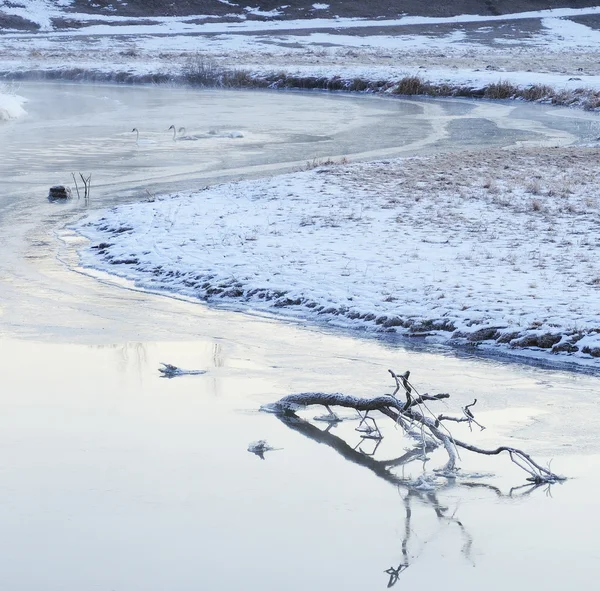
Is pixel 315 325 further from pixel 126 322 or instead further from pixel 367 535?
pixel 367 535

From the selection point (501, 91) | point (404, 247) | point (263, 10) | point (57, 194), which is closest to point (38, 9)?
point (263, 10)

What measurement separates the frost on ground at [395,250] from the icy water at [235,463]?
0.64m

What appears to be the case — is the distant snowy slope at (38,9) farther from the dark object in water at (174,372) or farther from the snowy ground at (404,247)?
the dark object in water at (174,372)

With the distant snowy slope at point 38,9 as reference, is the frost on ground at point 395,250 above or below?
above

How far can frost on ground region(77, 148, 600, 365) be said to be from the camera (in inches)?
422

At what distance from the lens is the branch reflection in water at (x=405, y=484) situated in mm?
5672

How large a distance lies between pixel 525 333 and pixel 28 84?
157 ft

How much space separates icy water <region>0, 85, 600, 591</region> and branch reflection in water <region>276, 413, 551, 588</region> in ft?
0.07

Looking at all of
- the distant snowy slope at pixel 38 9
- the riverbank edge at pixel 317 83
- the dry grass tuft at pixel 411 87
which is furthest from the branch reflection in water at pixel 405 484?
the distant snowy slope at pixel 38 9

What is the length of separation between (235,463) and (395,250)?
7.19 m

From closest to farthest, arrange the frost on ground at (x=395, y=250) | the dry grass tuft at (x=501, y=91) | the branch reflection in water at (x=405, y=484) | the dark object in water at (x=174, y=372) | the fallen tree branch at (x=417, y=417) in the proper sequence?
1. the branch reflection in water at (x=405, y=484)
2. the fallen tree branch at (x=417, y=417)
3. the dark object in water at (x=174, y=372)
4. the frost on ground at (x=395, y=250)
5. the dry grass tuft at (x=501, y=91)

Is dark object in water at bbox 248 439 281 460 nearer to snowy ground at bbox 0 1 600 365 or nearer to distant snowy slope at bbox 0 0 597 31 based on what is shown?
snowy ground at bbox 0 1 600 365

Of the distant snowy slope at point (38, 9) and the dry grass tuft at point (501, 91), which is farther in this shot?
the distant snowy slope at point (38, 9)

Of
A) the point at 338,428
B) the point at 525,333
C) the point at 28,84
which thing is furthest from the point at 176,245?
the point at 28,84
